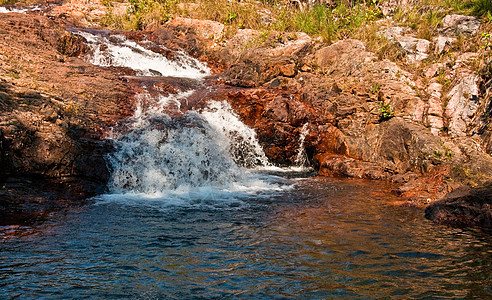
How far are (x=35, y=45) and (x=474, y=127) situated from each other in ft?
40.4

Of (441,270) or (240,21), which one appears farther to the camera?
(240,21)

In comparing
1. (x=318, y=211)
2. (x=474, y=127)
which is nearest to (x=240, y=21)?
(x=474, y=127)

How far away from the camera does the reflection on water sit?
11.7 feet

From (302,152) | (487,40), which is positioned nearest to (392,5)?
(487,40)

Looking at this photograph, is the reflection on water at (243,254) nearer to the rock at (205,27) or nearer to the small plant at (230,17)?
the rock at (205,27)

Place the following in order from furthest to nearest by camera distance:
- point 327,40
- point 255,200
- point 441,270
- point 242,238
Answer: point 327,40, point 255,200, point 242,238, point 441,270

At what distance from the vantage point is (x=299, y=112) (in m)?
10.5

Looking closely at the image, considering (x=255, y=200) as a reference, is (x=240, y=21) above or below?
above

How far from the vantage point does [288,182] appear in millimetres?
8617

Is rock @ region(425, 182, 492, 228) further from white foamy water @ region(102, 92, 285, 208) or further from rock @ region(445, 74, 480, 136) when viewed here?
white foamy water @ region(102, 92, 285, 208)

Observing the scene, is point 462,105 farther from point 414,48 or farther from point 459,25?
point 459,25

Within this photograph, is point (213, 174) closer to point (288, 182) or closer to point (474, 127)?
point (288, 182)

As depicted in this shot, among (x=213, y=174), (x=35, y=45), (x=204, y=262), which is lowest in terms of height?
(x=204, y=262)

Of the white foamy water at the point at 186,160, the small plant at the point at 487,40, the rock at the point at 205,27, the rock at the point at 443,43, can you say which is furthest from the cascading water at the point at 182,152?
the small plant at the point at 487,40
